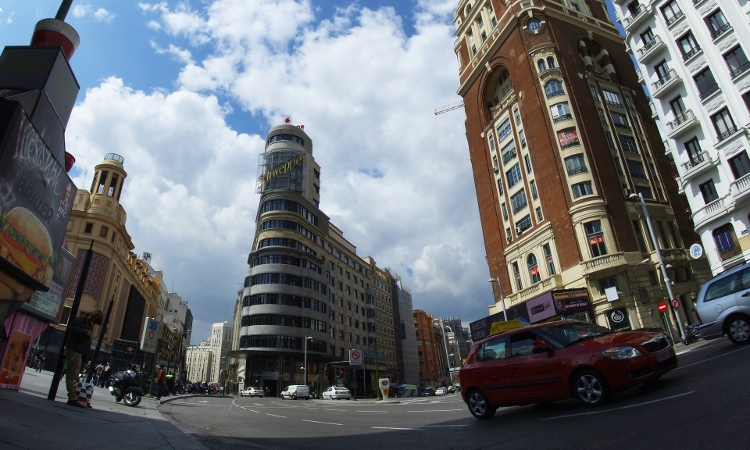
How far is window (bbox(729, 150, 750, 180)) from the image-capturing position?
25.3 meters

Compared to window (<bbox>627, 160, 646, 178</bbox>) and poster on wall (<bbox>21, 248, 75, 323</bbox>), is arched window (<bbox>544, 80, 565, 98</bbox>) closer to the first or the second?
window (<bbox>627, 160, 646, 178</bbox>)

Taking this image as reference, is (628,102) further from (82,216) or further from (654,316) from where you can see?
(82,216)

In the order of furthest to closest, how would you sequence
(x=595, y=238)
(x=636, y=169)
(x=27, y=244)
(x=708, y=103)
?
(x=636, y=169) < (x=595, y=238) < (x=708, y=103) < (x=27, y=244)

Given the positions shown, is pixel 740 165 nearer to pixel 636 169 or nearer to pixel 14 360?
pixel 636 169

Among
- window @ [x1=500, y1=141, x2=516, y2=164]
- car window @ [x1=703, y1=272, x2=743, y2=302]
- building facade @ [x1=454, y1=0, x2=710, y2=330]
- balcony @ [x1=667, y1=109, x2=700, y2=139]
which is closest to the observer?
car window @ [x1=703, y1=272, x2=743, y2=302]

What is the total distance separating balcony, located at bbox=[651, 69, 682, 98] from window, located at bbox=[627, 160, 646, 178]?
11384mm

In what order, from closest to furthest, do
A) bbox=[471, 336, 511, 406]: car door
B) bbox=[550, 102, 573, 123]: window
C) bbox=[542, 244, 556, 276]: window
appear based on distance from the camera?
1. bbox=[471, 336, 511, 406]: car door
2. bbox=[542, 244, 556, 276]: window
3. bbox=[550, 102, 573, 123]: window

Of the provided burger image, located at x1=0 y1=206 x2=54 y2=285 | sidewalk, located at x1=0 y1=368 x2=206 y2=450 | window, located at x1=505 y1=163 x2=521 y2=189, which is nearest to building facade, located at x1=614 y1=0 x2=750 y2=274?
window, located at x1=505 y1=163 x2=521 y2=189

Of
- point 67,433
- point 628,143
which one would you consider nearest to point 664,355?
point 67,433

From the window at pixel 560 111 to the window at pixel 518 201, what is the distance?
831 centimetres

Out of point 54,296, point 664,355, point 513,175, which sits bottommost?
point 664,355

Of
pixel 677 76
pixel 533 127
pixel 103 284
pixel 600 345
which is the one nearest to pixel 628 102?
pixel 533 127

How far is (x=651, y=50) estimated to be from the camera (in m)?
31.2

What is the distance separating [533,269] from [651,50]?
70.8 ft
